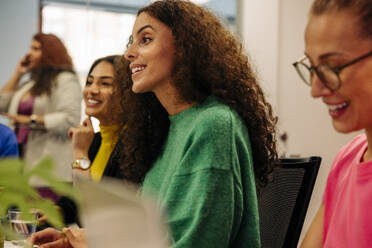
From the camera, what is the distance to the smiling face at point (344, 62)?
0.80m

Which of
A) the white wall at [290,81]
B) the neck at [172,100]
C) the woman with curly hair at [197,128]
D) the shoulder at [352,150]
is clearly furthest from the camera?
the white wall at [290,81]

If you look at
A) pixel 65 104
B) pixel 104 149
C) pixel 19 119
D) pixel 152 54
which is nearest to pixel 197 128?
pixel 152 54

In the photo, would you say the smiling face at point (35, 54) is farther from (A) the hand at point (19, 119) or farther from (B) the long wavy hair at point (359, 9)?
(B) the long wavy hair at point (359, 9)

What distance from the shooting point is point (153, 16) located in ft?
4.70

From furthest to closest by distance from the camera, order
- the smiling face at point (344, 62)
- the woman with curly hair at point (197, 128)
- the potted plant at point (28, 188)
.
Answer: the woman with curly hair at point (197, 128) → the smiling face at point (344, 62) → the potted plant at point (28, 188)

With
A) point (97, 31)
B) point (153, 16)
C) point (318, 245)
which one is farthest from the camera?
point (97, 31)

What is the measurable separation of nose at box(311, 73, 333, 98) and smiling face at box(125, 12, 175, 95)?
0.64m

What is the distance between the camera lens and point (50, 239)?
4.15ft

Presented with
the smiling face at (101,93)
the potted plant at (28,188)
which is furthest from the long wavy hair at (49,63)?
the potted plant at (28,188)

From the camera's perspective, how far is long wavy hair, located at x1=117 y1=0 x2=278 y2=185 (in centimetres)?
133

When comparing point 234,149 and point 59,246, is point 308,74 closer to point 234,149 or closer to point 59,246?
point 234,149

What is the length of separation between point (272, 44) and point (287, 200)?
8.19ft

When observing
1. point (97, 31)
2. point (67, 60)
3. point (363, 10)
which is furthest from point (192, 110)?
point (97, 31)

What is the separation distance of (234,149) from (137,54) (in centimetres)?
46
